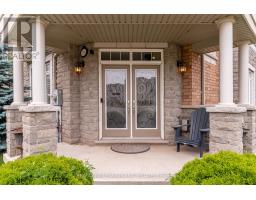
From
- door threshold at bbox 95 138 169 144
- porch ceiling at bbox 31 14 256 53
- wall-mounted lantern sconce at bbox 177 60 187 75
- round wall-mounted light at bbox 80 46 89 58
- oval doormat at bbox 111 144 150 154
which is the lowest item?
oval doormat at bbox 111 144 150 154

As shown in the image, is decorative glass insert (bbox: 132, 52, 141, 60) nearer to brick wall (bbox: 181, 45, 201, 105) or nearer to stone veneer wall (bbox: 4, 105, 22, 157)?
brick wall (bbox: 181, 45, 201, 105)

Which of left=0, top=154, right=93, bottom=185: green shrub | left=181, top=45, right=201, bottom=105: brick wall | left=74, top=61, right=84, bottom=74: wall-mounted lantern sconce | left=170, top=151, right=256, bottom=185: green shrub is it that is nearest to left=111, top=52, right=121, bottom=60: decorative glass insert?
left=74, top=61, right=84, bottom=74: wall-mounted lantern sconce

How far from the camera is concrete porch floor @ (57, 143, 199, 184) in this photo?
3.01 metres

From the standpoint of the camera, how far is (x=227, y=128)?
329cm

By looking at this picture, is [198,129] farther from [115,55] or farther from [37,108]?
[37,108]

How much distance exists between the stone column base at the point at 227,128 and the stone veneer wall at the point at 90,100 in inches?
115

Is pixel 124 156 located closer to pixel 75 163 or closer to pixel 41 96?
pixel 41 96

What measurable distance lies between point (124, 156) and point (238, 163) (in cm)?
272

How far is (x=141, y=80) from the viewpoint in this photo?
5.32 meters

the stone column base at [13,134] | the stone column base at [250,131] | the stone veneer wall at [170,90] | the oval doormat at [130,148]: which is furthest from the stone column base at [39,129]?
the stone column base at [250,131]

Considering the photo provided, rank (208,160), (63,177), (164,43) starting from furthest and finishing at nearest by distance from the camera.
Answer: (164,43)
(208,160)
(63,177)

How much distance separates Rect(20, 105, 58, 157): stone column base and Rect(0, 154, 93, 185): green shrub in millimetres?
1573

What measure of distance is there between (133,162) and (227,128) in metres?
1.77

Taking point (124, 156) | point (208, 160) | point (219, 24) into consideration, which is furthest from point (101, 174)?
point (219, 24)
